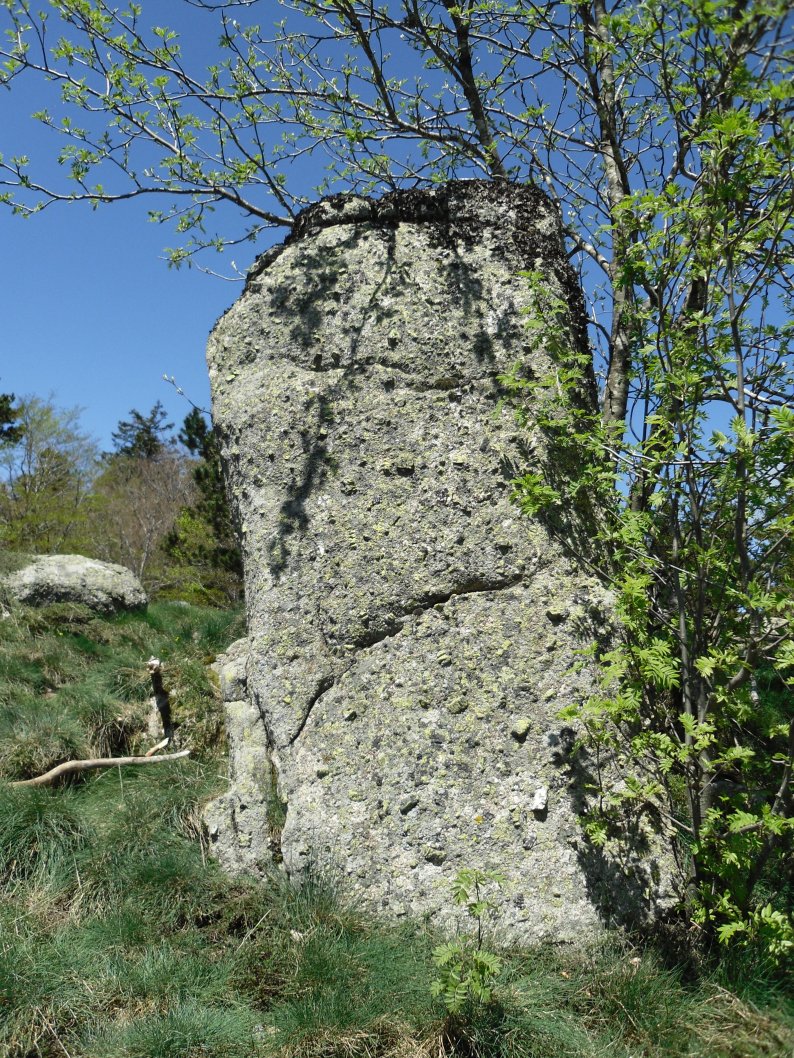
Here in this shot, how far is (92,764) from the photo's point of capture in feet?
16.4

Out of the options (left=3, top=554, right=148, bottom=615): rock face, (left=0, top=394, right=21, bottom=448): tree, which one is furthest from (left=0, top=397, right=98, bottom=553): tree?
(left=3, top=554, right=148, bottom=615): rock face

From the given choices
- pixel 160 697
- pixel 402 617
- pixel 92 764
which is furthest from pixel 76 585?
pixel 402 617

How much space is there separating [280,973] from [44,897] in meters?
1.33

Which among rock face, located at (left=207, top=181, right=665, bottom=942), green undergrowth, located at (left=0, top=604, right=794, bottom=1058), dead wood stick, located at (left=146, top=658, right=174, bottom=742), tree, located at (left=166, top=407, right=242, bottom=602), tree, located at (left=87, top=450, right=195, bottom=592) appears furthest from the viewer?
tree, located at (left=87, top=450, right=195, bottom=592)

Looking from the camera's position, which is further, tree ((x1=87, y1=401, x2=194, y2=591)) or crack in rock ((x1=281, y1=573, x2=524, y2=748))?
tree ((x1=87, y1=401, x2=194, y2=591))

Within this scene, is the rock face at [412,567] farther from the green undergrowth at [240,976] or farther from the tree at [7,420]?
the tree at [7,420]

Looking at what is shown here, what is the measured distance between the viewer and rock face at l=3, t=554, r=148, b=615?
9.12m

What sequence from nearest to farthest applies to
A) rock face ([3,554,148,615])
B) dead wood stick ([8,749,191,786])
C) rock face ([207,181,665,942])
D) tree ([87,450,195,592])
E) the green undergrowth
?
1. the green undergrowth
2. rock face ([207,181,665,942])
3. dead wood stick ([8,749,191,786])
4. rock face ([3,554,148,615])
5. tree ([87,450,195,592])

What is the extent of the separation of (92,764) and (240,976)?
2336mm

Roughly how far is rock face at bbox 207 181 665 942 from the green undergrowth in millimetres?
243

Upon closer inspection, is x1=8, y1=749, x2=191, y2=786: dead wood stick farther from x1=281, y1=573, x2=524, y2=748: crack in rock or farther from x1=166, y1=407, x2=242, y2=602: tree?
x1=166, y1=407, x2=242, y2=602: tree

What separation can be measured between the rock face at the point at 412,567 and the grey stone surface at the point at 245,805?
0.03 metres

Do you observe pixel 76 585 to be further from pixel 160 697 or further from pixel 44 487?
pixel 44 487

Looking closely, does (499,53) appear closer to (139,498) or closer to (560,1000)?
(560,1000)
